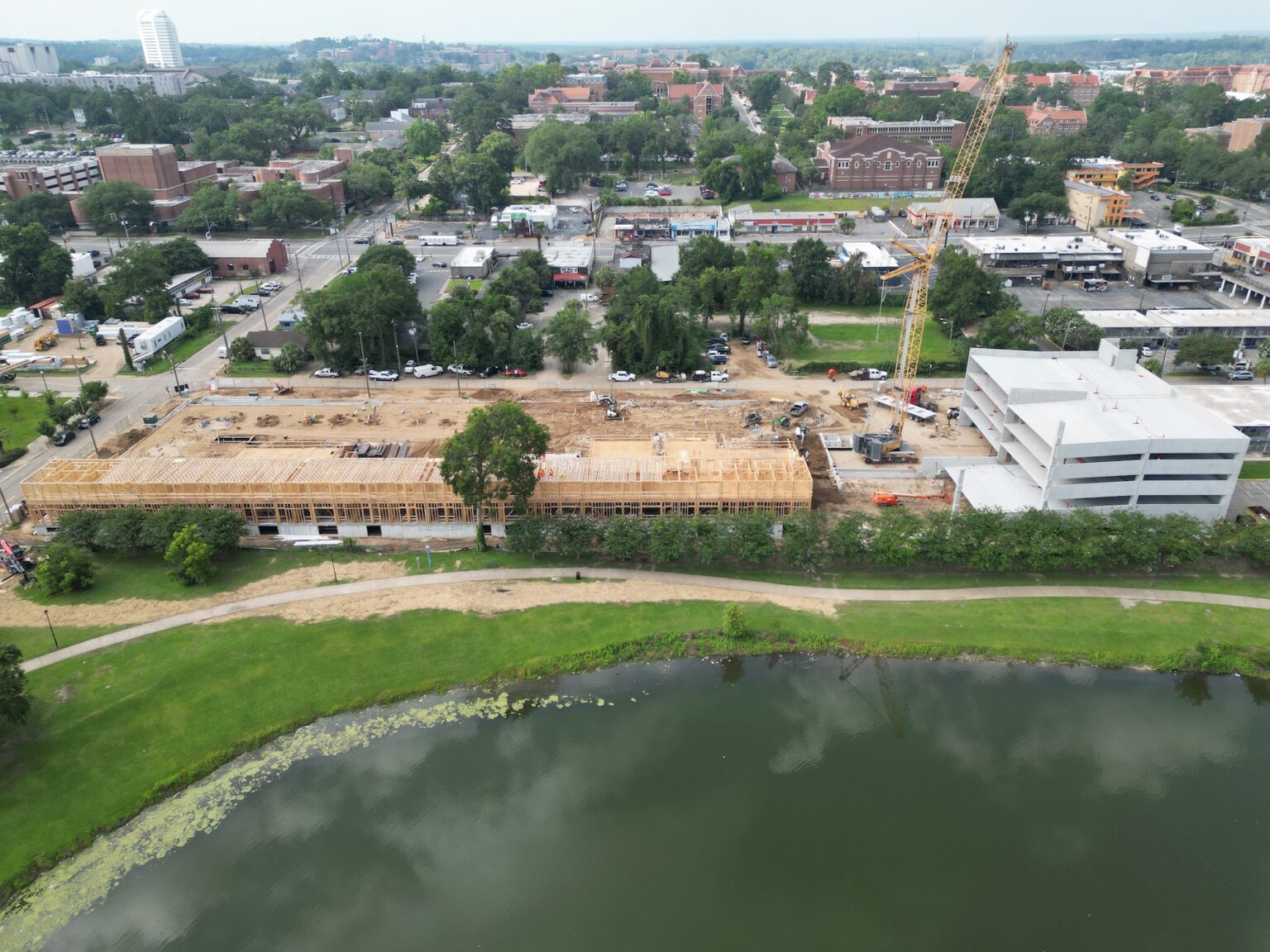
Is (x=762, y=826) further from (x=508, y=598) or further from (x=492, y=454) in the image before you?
(x=492, y=454)

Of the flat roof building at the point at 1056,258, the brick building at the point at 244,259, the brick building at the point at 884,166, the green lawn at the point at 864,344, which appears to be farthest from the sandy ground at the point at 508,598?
the brick building at the point at 884,166

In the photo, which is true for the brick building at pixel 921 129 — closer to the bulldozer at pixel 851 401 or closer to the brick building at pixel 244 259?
the brick building at pixel 244 259

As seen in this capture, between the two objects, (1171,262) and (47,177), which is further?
(47,177)

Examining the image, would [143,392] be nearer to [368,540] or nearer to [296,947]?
[368,540]

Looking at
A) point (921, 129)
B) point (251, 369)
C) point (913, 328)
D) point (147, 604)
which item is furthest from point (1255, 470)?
point (921, 129)

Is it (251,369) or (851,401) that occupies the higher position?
(251,369)

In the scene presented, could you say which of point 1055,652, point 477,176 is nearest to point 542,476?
point 1055,652

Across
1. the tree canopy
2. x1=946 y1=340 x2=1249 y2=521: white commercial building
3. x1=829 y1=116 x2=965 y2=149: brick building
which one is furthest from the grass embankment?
x1=829 y1=116 x2=965 y2=149: brick building
